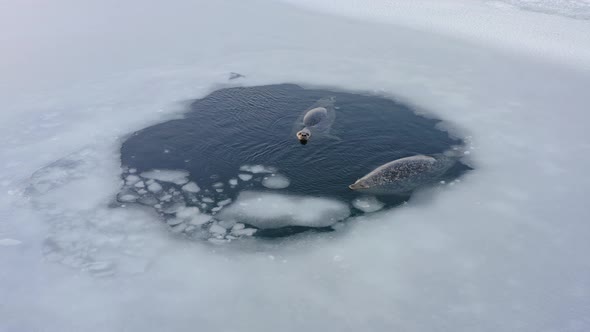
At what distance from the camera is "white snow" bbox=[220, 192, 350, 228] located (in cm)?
555

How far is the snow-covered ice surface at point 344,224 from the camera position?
4516 mm

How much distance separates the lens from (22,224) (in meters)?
5.66

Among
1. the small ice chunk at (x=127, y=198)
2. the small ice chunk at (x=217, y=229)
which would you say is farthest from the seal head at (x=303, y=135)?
the small ice chunk at (x=127, y=198)

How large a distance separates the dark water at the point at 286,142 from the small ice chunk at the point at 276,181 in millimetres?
79

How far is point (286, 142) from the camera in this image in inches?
277

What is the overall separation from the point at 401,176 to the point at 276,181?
1.65m

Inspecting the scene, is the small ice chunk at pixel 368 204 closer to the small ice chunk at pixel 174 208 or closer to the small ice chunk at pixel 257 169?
the small ice chunk at pixel 257 169

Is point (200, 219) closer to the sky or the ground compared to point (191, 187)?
closer to the ground

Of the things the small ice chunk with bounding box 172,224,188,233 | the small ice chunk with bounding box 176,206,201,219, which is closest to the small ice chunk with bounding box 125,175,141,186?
the small ice chunk with bounding box 176,206,201,219

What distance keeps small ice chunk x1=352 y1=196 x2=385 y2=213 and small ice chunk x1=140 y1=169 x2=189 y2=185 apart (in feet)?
7.54

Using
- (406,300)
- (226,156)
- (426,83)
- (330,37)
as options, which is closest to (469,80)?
(426,83)

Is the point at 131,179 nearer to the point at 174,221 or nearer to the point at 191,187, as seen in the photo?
the point at 191,187

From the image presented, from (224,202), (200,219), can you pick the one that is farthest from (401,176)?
(200,219)

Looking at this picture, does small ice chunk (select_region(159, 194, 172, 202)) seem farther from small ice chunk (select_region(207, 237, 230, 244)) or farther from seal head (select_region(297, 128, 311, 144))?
seal head (select_region(297, 128, 311, 144))
